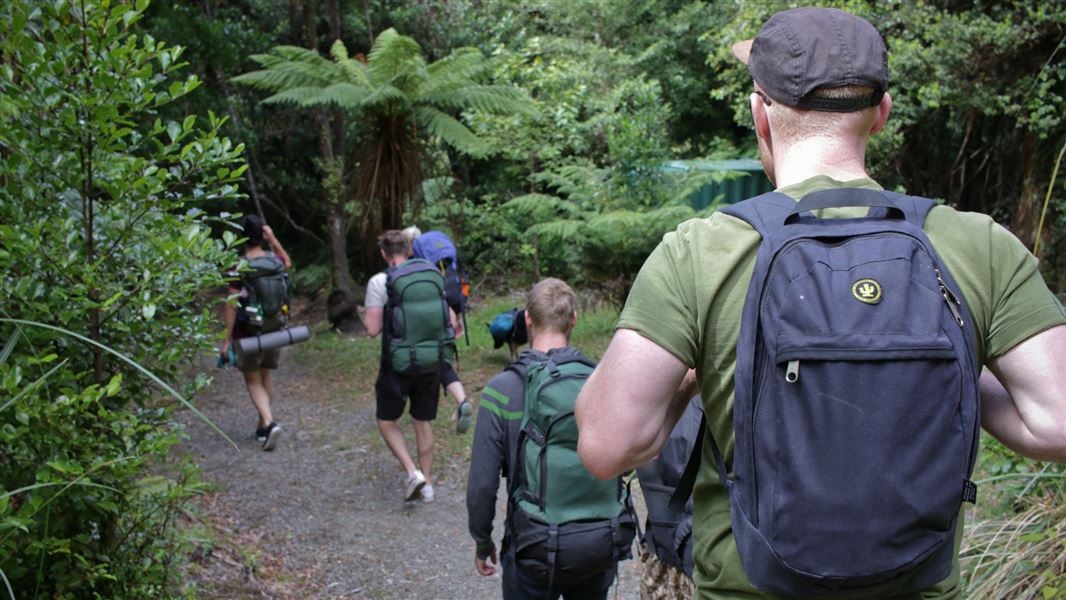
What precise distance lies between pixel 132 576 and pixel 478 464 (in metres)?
1.32

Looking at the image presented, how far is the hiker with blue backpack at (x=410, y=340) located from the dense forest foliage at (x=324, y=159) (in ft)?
3.98

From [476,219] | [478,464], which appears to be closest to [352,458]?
[478,464]

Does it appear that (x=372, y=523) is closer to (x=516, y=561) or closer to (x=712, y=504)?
(x=516, y=561)

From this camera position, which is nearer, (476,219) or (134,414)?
(134,414)

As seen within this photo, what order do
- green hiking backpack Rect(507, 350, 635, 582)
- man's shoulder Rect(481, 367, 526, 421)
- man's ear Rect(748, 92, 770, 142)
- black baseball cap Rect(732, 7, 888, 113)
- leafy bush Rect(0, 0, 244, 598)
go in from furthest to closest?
man's shoulder Rect(481, 367, 526, 421)
green hiking backpack Rect(507, 350, 635, 582)
leafy bush Rect(0, 0, 244, 598)
man's ear Rect(748, 92, 770, 142)
black baseball cap Rect(732, 7, 888, 113)

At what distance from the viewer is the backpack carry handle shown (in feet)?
5.26

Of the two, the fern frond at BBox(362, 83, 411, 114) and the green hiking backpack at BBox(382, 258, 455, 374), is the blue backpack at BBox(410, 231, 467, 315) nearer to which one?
the green hiking backpack at BBox(382, 258, 455, 374)

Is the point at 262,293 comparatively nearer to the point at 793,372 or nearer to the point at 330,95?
the point at 330,95

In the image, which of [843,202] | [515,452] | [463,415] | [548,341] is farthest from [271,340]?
[843,202]

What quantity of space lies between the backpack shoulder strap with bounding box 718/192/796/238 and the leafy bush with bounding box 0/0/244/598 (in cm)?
213

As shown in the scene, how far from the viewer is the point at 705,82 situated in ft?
59.1

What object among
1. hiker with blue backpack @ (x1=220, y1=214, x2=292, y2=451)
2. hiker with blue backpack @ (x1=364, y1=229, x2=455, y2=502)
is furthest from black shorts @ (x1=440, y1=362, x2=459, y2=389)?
hiker with blue backpack @ (x1=220, y1=214, x2=292, y2=451)

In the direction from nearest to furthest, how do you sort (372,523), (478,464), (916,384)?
1. (916,384)
2. (478,464)
3. (372,523)

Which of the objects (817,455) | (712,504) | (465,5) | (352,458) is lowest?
(352,458)
